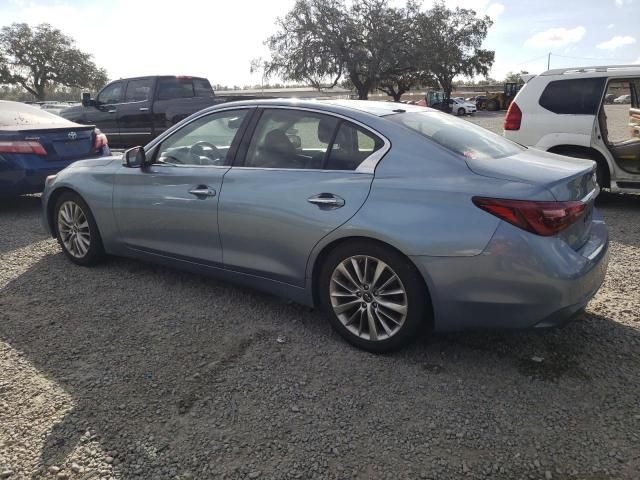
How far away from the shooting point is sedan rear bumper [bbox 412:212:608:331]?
2.65m

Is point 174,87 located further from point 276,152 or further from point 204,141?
point 276,152

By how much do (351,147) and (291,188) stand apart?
459mm

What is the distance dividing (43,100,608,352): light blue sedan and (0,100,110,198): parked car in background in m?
3.05

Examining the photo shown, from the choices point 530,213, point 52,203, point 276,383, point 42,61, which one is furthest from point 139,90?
point 42,61

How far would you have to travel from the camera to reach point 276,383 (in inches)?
115

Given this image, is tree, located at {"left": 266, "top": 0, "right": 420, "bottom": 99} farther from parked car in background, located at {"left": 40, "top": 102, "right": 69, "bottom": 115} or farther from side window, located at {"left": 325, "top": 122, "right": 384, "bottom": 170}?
side window, located at {"left": 325, "top": 122, "right": 384, "bottom": 170}

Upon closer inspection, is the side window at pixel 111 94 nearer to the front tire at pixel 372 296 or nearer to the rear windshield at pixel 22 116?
the rear windshield at pixel 22 116

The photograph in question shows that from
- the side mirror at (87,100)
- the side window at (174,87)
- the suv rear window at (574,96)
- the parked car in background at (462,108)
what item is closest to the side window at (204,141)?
the suv rear window at (574,96)

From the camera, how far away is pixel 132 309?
390cm

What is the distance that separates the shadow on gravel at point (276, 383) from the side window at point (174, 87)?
26.0 feet

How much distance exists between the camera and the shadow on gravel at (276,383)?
2.41 meters

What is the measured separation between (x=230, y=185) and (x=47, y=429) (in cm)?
183

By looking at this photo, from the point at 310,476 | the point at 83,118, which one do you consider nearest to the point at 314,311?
the point at 310,476

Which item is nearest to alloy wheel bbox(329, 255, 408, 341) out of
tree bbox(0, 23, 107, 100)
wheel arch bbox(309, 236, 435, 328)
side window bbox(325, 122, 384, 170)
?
wheel arch bbox(309, 236, 435, 328)
